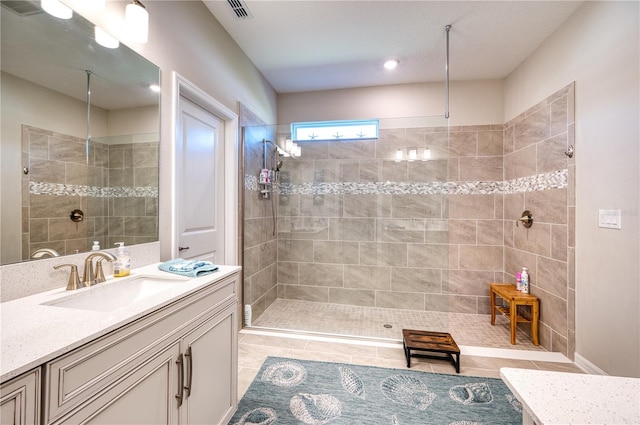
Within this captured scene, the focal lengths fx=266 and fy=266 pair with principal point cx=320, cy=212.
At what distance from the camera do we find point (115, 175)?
4.57 ft

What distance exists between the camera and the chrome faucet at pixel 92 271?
3.91 feet

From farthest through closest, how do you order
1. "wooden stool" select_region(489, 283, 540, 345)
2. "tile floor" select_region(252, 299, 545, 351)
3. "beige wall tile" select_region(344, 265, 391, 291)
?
"beige wall tile" select_region(344, 265, 391, 291) < "tile floor" select_region(252, 299, 545, 351) < "wooden stool" select_region(489, 283, 540, 345)

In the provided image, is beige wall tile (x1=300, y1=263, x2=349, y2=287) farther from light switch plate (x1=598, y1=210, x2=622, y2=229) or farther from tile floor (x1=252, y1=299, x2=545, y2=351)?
light switch plate (x1=598, y1=210, x2=622, y2=229)

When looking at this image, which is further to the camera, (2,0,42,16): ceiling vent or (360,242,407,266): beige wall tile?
(360,242,407,266): beige wall tile

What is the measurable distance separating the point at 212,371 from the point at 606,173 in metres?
2.69

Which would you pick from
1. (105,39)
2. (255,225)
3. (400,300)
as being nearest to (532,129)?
(400,300)

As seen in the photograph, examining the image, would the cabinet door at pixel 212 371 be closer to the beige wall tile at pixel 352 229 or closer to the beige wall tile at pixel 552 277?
the beige wall tile at pixel 352 229

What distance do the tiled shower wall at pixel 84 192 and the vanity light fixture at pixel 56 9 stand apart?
0.50 meters

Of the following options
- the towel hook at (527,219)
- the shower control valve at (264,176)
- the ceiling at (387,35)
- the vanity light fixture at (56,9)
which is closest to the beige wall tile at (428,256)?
the towel hook at (527,219)

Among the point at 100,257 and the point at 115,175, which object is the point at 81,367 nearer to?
the point at 100,257

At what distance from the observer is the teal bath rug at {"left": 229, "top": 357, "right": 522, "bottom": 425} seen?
153cm

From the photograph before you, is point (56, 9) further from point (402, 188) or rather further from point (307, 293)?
point (307, 293)

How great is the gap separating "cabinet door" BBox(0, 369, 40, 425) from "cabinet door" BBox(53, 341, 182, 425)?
0.08 m

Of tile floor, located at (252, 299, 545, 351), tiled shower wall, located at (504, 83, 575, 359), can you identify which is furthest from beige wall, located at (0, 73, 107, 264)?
tiled shower wall, located at (504, 83, 575, 359)
